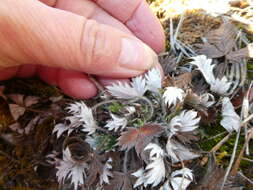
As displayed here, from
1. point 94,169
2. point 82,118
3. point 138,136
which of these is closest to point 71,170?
point 94,169

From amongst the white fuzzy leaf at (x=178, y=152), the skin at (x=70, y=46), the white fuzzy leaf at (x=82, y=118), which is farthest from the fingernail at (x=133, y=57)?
the white fuzzy leaf at (x=178, y=152)

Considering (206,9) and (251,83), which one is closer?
(251,83)

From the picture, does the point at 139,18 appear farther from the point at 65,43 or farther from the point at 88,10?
the point at 65,43

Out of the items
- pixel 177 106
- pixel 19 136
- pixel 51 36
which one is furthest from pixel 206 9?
pixel 19 136

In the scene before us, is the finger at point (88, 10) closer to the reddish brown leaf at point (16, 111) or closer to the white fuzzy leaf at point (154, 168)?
the reddish brown leaf at point (16, 111)

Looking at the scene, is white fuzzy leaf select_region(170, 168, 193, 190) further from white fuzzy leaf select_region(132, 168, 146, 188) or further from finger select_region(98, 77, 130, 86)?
finger select_region(98, 77, 130, 86)

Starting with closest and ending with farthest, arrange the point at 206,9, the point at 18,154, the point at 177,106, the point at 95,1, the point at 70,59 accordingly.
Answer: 1. the point at 177,106
2. the point at 70,59
3. the point at 18,154
4. the point at 206,9
5. the point at 95,1

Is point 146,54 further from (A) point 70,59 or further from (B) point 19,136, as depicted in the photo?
(B) point 19,136
